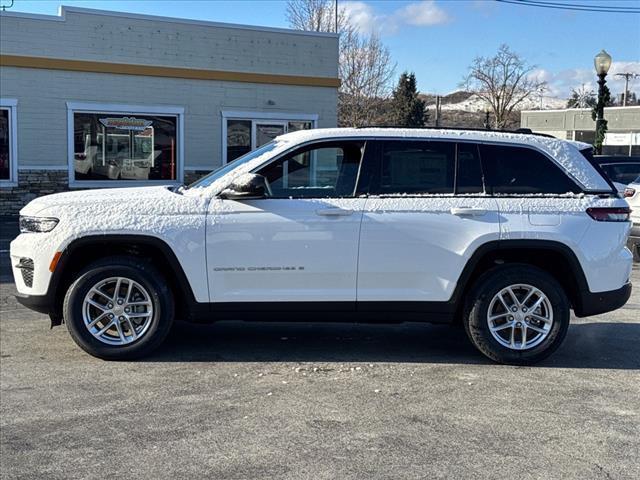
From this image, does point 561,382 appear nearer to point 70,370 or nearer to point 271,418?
point 271,418

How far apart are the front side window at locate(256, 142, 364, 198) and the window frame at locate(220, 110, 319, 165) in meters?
13.0

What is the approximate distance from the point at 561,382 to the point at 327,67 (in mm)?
15334

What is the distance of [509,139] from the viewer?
5914 mm

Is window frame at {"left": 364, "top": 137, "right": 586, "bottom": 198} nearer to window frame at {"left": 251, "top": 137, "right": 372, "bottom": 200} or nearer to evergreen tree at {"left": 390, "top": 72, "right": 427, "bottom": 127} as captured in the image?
window frame at {"left": 251, "top": 137, "right": 372, "bottom": 200}

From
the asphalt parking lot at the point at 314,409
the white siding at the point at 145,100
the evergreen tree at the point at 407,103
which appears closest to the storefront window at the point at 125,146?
the white siding at the point at 145,100

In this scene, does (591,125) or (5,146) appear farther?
(591,125)

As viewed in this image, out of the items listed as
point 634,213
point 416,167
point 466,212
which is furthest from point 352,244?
point 634,213

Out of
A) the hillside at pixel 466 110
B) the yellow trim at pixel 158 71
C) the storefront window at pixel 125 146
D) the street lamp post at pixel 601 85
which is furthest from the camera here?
the hillside at pixel 466 110

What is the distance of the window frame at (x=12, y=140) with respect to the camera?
639 inches

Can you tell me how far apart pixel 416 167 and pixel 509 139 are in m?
0.82

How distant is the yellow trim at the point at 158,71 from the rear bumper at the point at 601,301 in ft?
46.2

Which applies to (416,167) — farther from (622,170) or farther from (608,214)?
(622,170)

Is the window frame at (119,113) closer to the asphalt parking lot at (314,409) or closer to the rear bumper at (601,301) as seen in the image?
the asphalt parking lot at (314,409)

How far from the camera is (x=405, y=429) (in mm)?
4477
